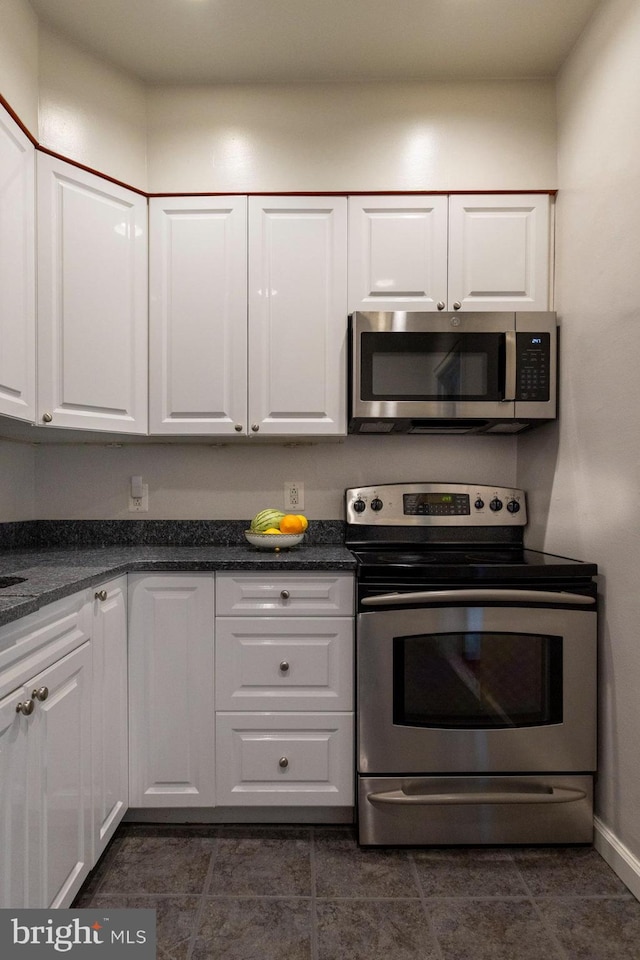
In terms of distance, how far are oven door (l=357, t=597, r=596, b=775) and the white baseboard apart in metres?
0.20

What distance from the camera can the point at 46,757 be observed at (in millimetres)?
1271

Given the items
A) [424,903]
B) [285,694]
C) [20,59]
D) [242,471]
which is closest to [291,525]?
[242,471]

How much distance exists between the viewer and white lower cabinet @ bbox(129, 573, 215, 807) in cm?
187

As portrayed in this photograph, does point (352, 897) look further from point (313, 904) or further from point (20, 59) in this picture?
point (20, 59)

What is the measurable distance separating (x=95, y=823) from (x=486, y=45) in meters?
2.81

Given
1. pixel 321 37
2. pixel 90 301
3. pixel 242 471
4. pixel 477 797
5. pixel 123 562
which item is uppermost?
pixel 321 37

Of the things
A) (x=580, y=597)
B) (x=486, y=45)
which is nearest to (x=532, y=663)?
(x=580, y=597)

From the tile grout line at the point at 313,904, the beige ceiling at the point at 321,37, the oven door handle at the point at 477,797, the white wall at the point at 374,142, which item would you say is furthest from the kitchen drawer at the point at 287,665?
the beige ceiling at the point at 321,37

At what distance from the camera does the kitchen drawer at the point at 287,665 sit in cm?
188

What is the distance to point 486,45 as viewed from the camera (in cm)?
205

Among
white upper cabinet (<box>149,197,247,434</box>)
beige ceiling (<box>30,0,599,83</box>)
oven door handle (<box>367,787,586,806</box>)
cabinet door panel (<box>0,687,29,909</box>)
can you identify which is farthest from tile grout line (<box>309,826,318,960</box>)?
beige ceiling (<box>30,0,599,83</box>)

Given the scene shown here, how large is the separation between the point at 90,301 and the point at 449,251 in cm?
132

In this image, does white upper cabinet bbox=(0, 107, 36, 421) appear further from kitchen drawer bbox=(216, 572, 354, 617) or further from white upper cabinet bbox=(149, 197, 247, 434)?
kitchen drawer bbox=(216, 572, 354, 617)

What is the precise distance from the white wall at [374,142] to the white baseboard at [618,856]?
7.36 feet
